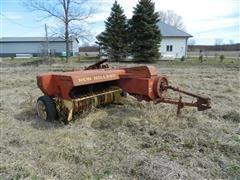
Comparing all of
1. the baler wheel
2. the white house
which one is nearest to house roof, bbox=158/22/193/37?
the white house

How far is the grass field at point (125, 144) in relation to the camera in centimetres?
354

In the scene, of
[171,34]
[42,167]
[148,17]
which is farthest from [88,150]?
[171,34]

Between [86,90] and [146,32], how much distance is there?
23275mm

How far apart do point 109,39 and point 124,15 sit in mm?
3071

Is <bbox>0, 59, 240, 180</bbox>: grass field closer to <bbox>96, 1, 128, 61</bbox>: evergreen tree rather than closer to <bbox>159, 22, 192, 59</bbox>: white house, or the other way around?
<bbox>96, 1, 128, 61</bbox>: evergreen tree

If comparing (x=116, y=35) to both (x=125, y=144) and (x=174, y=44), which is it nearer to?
(x=174, y=44)

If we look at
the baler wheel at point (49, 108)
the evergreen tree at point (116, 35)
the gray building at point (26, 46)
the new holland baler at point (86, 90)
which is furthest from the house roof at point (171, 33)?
the baler wheel at point (49, 108)

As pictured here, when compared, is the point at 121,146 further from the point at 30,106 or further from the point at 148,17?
the point at 148,17

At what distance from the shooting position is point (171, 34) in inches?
1592

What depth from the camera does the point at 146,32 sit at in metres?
28.4

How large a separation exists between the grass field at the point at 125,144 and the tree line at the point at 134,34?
74.4 ft

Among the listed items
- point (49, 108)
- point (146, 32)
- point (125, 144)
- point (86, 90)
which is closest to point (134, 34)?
point (146, 32)

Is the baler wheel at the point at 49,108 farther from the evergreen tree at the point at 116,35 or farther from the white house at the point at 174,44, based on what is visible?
the white house at the point at 174,44

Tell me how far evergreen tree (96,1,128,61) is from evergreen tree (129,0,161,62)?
1.79 metres
